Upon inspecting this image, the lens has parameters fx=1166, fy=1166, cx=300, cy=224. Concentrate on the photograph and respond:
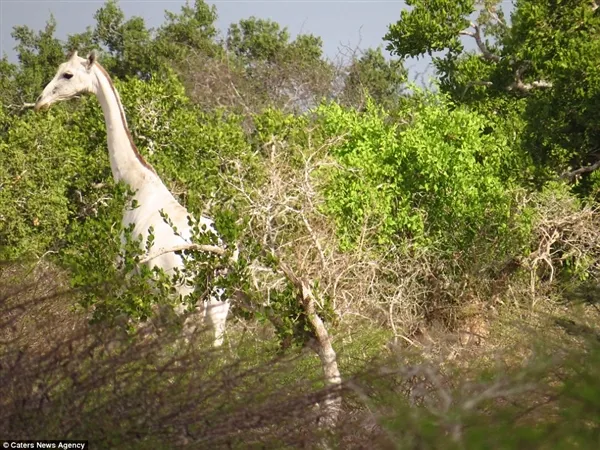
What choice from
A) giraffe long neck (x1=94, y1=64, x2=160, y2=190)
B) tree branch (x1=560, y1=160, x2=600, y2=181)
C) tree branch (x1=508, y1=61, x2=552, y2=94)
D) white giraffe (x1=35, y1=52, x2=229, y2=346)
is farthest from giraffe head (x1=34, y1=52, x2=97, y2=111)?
tree branch (x1=508, y1=61, x2=552, y2=94)

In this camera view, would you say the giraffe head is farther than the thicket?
No

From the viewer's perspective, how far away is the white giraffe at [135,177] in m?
10.3

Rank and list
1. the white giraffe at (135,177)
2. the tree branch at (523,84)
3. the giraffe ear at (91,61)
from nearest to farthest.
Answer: the white giraffe at (135,177) → the giraffe ear at (91,61) → the tree branch at (523,84)

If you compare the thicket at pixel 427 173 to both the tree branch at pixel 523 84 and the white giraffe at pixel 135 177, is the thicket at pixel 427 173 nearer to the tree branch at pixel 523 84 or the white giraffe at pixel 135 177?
Answer: the tree branch at pixel 523 84

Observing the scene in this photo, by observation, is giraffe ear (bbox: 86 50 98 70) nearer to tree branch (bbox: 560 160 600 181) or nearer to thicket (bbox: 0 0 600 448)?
thicket (bbox: 0 0 600 448)

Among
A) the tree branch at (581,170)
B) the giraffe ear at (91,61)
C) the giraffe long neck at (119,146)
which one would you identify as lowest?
the tree branch at (581,170)

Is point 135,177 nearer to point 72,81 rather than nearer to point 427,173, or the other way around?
point 72,81

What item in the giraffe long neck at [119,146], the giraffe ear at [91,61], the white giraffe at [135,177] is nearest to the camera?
the white giraffe at [135,177]

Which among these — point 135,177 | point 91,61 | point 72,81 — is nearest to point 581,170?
point 135,177

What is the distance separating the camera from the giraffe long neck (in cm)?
1147

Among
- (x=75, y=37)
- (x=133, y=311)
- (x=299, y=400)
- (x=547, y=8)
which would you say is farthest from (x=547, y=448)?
(x=75, y=37)

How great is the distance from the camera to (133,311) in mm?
8445

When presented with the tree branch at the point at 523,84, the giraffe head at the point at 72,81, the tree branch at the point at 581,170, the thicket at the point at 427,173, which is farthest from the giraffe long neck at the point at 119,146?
the tree branch at the point at 523,84

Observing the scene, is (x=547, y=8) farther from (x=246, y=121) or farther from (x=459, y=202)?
(x=246, y=121)
